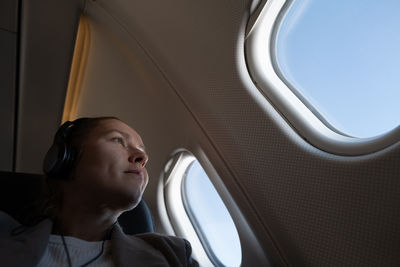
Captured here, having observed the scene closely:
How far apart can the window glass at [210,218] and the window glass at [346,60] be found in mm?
849

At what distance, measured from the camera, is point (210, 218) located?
6.13 ft

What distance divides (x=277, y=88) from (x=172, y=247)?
84 cm

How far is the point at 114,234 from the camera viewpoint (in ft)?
3.81

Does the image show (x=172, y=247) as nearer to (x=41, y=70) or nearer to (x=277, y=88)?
(x=277, y=88)

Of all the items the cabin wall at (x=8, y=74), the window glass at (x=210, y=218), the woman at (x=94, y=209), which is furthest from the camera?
the cabin wall at (x=8, y=74)

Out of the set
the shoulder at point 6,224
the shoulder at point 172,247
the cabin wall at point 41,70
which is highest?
the cabin wall at point 41,70

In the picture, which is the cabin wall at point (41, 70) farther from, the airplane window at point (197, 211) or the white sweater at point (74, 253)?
the white sweater at point (74, 253)

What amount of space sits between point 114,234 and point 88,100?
2019 mm

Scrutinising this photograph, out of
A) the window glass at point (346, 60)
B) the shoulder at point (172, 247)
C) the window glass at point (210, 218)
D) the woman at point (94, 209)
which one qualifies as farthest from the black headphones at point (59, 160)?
the window glass at point (346, 60)

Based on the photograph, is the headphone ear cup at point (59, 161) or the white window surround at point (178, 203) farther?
the white window surround at point (178, 203)

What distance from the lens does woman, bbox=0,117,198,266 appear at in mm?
1036

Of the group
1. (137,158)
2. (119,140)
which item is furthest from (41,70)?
(137,158)

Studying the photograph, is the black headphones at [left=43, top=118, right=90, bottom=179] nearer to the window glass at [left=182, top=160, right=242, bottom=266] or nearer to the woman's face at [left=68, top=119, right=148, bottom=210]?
the woman's face at [left=68, top=119, right=148, bottom=210]

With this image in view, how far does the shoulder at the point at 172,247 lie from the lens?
3.76 ft
